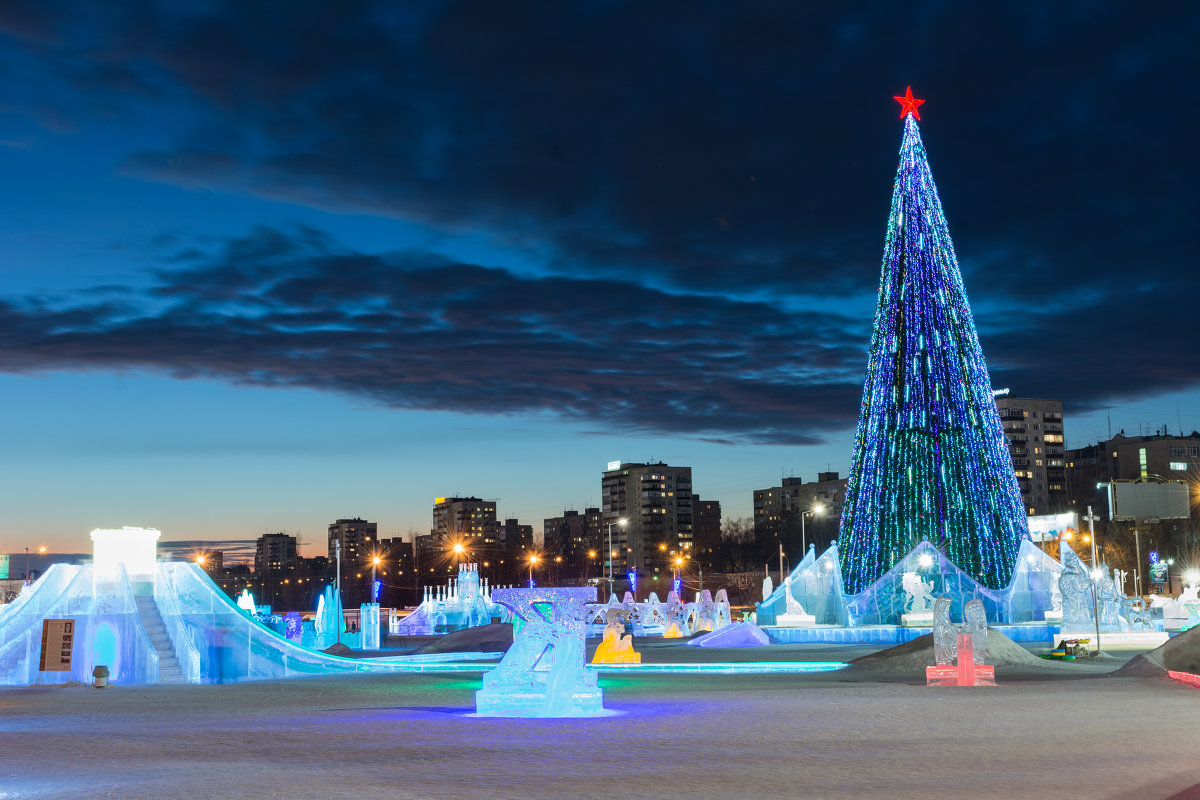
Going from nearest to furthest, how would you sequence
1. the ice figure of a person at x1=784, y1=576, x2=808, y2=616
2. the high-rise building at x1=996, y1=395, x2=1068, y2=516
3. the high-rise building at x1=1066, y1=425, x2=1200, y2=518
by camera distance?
the ice figure of a person at x1=784, y1=576, x2=808, y2=616
the high-rise building at x1=1066, y1=425, x2=1200, y2=518
the high-rise building at x1=996, y1=395, x2=1068, y2=516

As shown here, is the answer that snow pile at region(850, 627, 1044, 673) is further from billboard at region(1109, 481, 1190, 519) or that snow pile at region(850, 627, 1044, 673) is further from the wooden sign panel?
the wooden sign panel

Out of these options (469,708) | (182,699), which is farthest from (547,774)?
(182,699)

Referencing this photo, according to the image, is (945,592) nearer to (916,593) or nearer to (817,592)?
(916,593)

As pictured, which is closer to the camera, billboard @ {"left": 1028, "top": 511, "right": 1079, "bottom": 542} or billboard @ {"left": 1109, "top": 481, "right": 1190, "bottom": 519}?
billboard @ {"left": 1109, "top": 481, "right": 1190, "bottom": 519}

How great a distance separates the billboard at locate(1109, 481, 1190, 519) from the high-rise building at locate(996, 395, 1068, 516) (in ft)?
379

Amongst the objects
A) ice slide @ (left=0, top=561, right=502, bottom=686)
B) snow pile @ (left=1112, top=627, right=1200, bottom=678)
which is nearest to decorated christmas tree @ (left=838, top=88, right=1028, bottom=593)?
snow pile @ (left=1112, top=627, right=1200, bottom=678)

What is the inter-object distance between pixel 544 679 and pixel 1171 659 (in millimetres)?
12932

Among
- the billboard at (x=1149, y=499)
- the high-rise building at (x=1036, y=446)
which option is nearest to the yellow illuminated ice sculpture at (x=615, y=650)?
the billboard at (x=1149, y=499)

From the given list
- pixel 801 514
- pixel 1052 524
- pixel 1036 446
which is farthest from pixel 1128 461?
pixel 1052 524

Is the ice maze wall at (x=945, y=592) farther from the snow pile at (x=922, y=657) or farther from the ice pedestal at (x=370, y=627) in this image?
the ice pedestal at (x=370, y=627)

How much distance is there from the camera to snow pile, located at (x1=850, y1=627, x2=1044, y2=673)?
27.0 meters

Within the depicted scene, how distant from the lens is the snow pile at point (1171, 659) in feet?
75.3

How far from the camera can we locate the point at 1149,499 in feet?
108

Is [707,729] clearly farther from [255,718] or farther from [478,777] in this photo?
[255,718]
